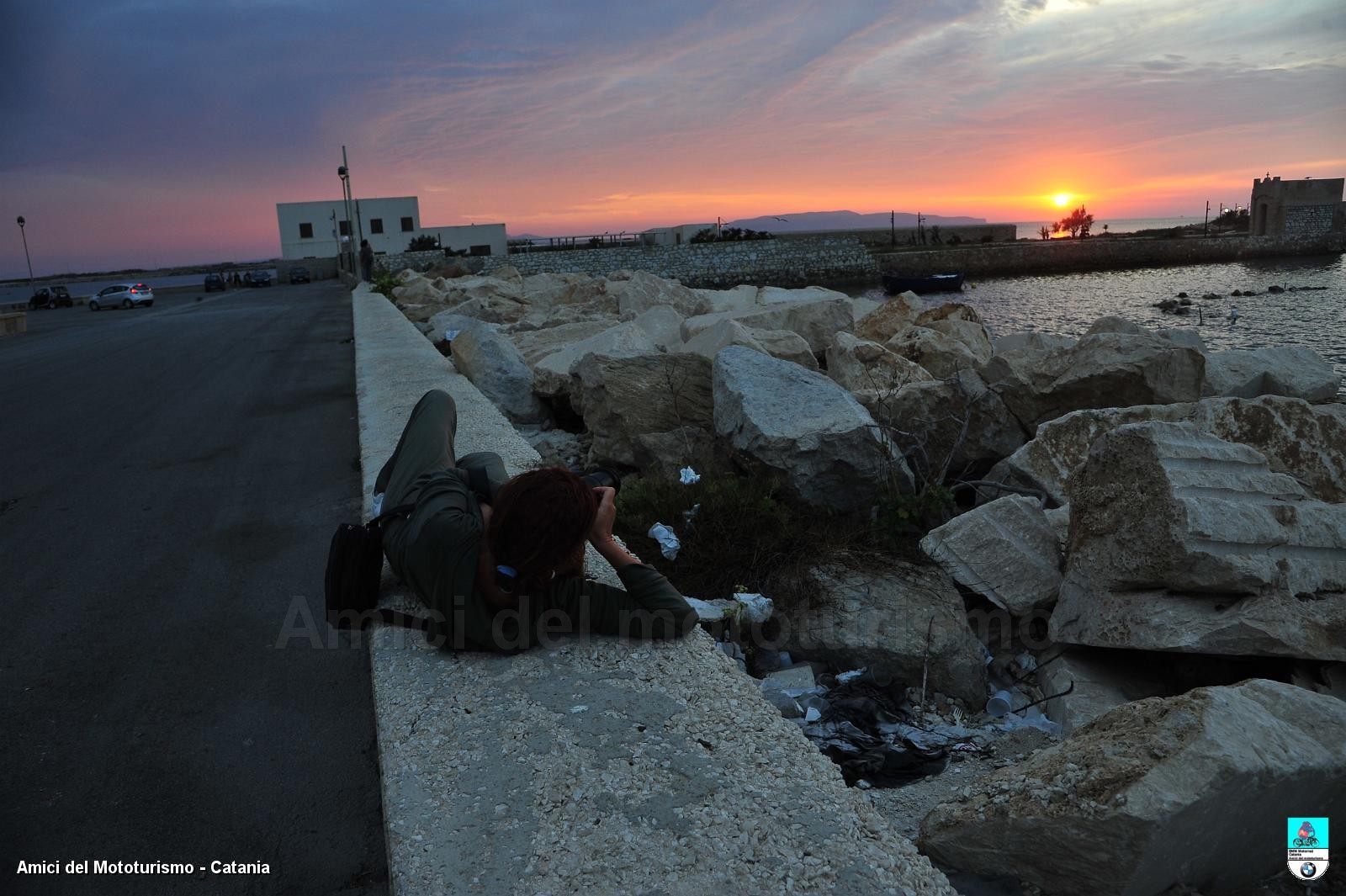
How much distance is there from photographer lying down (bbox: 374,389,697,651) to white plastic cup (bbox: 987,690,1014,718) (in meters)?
1.63

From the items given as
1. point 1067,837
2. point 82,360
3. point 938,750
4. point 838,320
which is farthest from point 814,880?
point 82,360

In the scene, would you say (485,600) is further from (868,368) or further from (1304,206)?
(1304,206)

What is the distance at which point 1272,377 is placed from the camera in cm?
762

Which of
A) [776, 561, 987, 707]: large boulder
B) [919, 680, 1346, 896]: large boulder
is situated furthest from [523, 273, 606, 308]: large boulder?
[919, 680, 1346, 896]: large boulder

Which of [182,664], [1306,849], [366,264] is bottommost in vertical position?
[1306,849]

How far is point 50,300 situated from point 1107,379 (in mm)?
47232

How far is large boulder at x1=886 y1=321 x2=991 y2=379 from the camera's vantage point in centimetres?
897

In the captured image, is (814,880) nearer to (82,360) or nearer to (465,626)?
(465,626)

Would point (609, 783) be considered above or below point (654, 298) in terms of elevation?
below

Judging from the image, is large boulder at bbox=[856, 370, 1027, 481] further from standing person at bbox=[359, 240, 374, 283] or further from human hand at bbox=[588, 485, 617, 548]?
standing person at bbox=[359, 240, 374, 283]

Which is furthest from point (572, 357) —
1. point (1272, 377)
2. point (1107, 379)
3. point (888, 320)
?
point (888, 320)

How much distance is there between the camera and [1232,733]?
7.60 feet

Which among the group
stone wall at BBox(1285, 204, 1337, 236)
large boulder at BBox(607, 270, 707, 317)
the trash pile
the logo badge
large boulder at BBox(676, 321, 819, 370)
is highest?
stone wall at BBox(1285, 204, 1337, 236)

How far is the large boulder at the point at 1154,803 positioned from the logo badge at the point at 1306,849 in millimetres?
27
